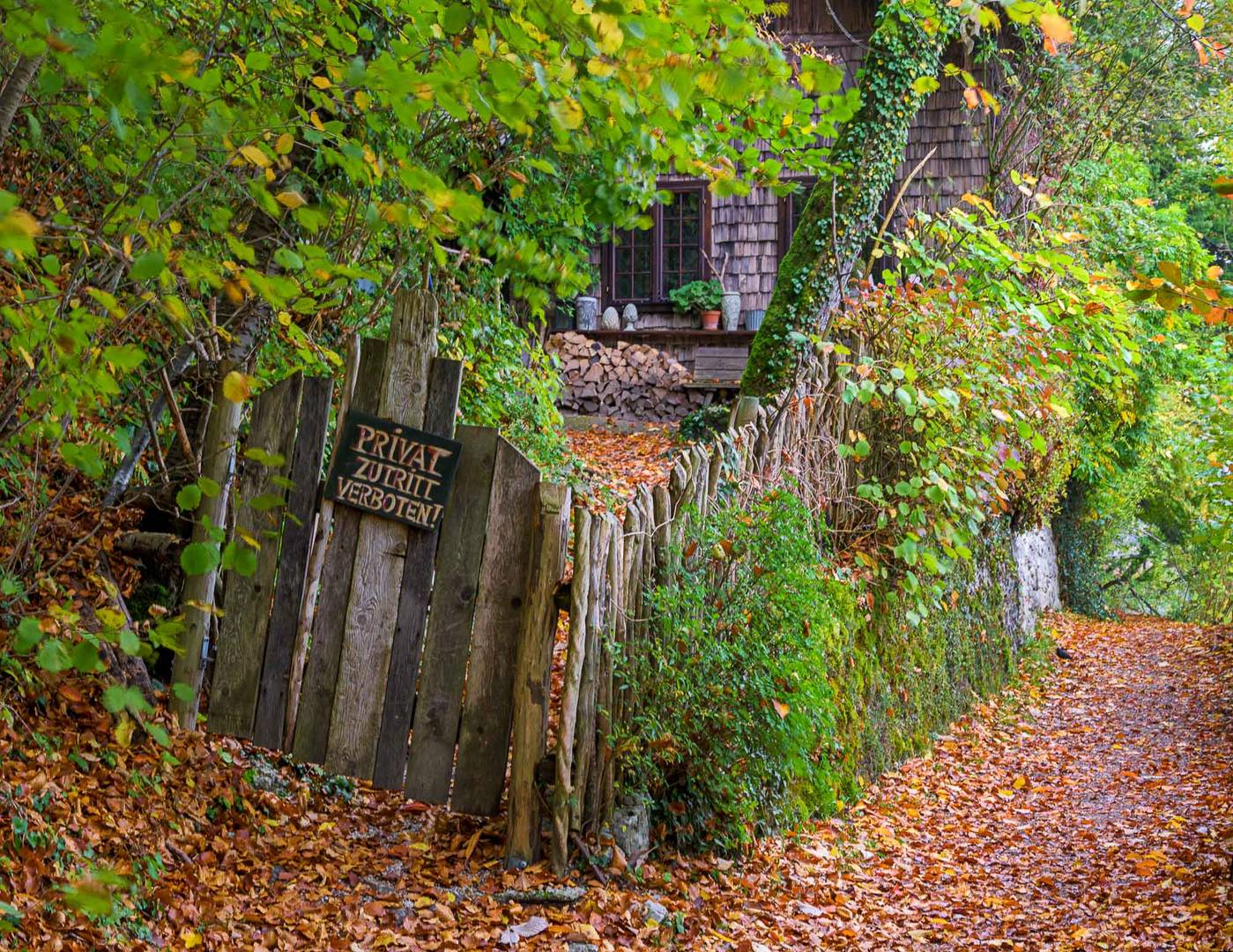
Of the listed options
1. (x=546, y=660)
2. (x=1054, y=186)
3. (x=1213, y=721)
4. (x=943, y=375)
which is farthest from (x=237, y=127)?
(x=1054, y=186)

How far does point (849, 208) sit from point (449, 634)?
6.17m

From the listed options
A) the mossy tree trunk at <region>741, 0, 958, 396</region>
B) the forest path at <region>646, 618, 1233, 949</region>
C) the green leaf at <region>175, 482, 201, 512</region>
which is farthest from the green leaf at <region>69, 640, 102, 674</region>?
the mossy tree trunk at <region>741, 0, 958, 396</region>

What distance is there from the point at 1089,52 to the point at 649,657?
1338cm

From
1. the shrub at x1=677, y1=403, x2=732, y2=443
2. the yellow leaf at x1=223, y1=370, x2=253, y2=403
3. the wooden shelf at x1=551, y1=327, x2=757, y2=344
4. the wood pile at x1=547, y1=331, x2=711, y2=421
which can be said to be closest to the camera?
the yellow leaf at x1=223, y1=370, x2=253, y2=403

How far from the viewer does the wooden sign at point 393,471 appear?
15.5 feet

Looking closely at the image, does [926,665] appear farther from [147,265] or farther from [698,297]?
[698,297]

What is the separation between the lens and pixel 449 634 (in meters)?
4.73

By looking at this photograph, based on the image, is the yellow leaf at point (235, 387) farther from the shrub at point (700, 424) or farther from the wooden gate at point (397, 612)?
the shrub at point (700, 424)

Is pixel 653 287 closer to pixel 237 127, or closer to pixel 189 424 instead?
pixel 189 424

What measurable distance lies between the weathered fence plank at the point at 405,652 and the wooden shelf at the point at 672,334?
41.3 feet

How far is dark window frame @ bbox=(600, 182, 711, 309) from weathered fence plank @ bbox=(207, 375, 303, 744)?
44.6 ft

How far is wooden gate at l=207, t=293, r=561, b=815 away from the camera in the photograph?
4734 mm

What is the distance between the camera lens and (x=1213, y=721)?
10.6 meters

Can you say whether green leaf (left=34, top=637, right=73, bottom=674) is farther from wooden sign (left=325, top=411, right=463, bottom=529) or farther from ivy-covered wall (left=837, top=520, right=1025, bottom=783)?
ivy-covered wall (left=837, top=520, right=1025, bottom=783)
